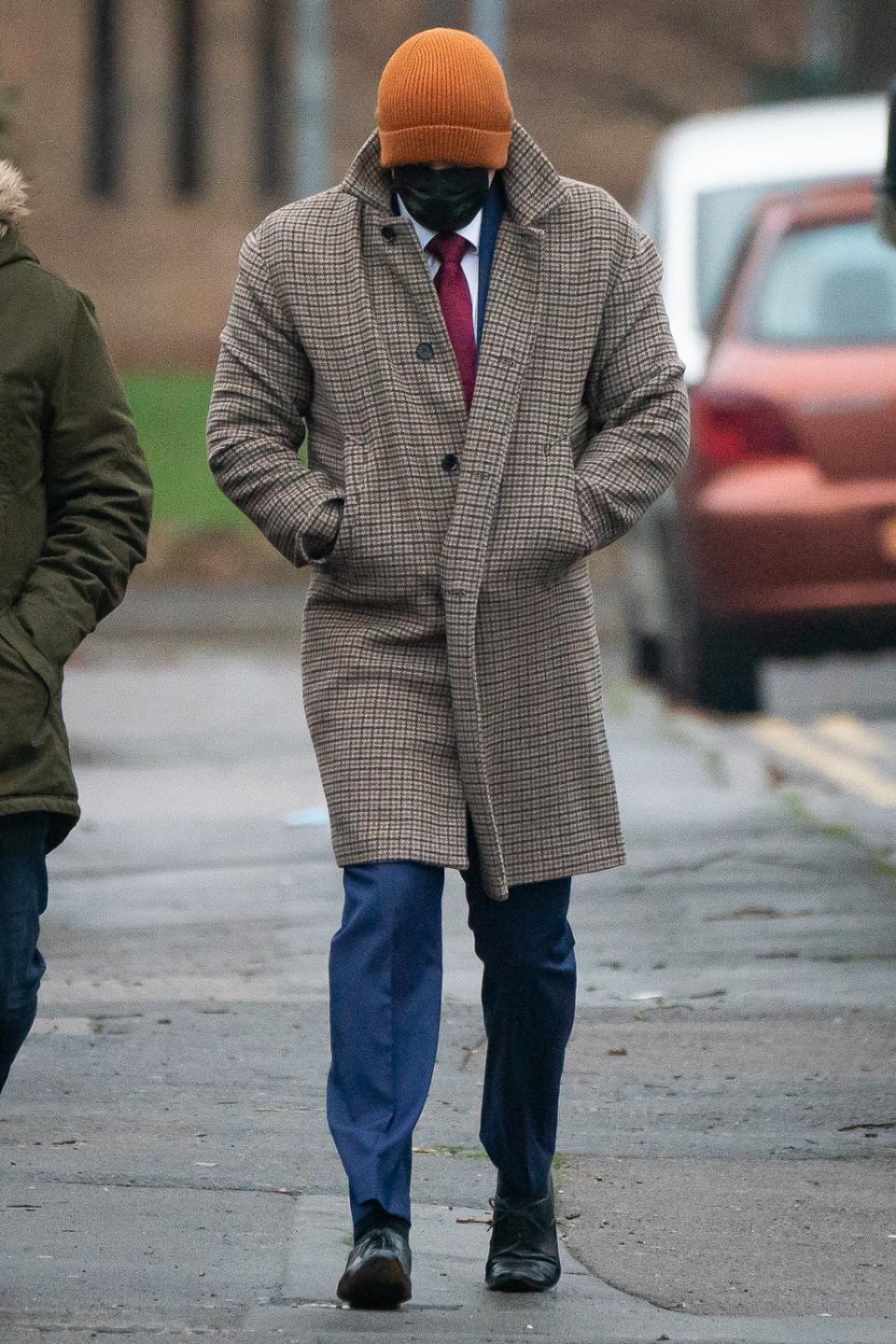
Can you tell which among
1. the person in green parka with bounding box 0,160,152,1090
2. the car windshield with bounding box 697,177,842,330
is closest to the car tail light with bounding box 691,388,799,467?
the car windshield with bounding box 697,177,842,330

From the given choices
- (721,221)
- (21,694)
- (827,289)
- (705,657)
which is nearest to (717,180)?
(721,221)

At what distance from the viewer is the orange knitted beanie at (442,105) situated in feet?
13.0

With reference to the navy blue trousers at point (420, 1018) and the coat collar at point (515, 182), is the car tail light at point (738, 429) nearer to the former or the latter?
the coat collar at point (515, 182)

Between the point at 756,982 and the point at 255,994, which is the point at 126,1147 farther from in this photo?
the point at 756,982

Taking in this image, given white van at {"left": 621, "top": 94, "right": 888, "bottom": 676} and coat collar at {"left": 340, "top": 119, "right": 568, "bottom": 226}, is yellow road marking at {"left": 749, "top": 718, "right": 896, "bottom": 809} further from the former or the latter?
coat collar at {"left": 340, "top": 119, "right": 568, "bottom": 226}

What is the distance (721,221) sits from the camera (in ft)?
38.0

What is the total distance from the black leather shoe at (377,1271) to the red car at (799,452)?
20.4 ft

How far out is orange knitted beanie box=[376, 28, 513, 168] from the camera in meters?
3.96

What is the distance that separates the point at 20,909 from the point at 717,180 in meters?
8.37

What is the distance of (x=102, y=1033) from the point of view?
5.64 m

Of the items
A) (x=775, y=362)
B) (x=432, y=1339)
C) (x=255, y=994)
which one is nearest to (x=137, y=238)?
(x=775, y=362)

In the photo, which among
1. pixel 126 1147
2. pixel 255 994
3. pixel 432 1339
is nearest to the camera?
pixel 432 1339

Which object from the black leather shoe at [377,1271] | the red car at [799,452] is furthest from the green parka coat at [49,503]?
the red car at [799,452]

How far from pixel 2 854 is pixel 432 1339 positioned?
88 cm
